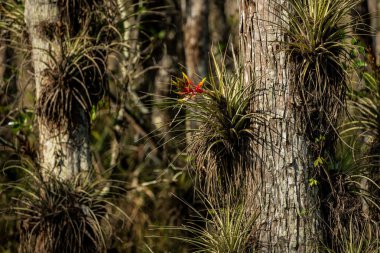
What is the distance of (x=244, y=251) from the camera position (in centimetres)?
492

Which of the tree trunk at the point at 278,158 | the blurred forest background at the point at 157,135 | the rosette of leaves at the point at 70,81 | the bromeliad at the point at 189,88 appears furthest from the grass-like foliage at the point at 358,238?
the rosette of leaves at the point at 70,81

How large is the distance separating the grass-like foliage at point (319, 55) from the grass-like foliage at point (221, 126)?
39cm

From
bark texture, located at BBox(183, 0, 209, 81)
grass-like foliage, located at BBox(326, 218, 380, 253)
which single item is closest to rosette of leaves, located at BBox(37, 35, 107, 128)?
bark texture, located at BBox(183, 0, 209, 81)

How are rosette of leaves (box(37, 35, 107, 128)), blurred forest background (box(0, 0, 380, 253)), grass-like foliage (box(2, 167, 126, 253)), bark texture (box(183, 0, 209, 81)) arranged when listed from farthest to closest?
bark texture (box(183, 0, 209, 81)) < rosette of leaves (box(37, 35, 107, 128)) < grass-like foliage (box(2, 167, 126, 253)) < blurred forest background (box(0, 0, 380, 253))

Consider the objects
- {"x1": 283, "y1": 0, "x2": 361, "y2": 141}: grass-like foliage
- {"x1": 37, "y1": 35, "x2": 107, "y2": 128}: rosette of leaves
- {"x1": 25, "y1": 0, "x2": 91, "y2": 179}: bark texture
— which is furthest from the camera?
{"x1": 25, "y1": 0, "x2": 91, "y2": 179}: bark texture

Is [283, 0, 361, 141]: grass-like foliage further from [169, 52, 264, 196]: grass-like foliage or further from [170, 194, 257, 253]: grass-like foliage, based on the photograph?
[170, 194, 257, 253]: grass-like foliage

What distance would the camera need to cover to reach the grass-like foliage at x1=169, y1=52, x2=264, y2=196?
495 centimetres

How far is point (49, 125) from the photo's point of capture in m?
6.53

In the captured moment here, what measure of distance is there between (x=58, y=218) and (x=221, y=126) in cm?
204

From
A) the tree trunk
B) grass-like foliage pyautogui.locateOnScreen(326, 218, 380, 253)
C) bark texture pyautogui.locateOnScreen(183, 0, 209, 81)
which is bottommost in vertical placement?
grass-like foliage pyautogui.locateOnScreen(326, 218, 380, 253)

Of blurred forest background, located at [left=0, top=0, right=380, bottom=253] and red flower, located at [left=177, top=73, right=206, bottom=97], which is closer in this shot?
red flower, located at [left=177, top=73, right=206, bottom=97]

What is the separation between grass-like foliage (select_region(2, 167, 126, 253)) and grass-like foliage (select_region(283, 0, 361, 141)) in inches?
85.4

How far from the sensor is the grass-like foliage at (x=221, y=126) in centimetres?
495

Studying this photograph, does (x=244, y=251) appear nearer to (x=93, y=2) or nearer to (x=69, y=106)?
(x=69, y=106)
